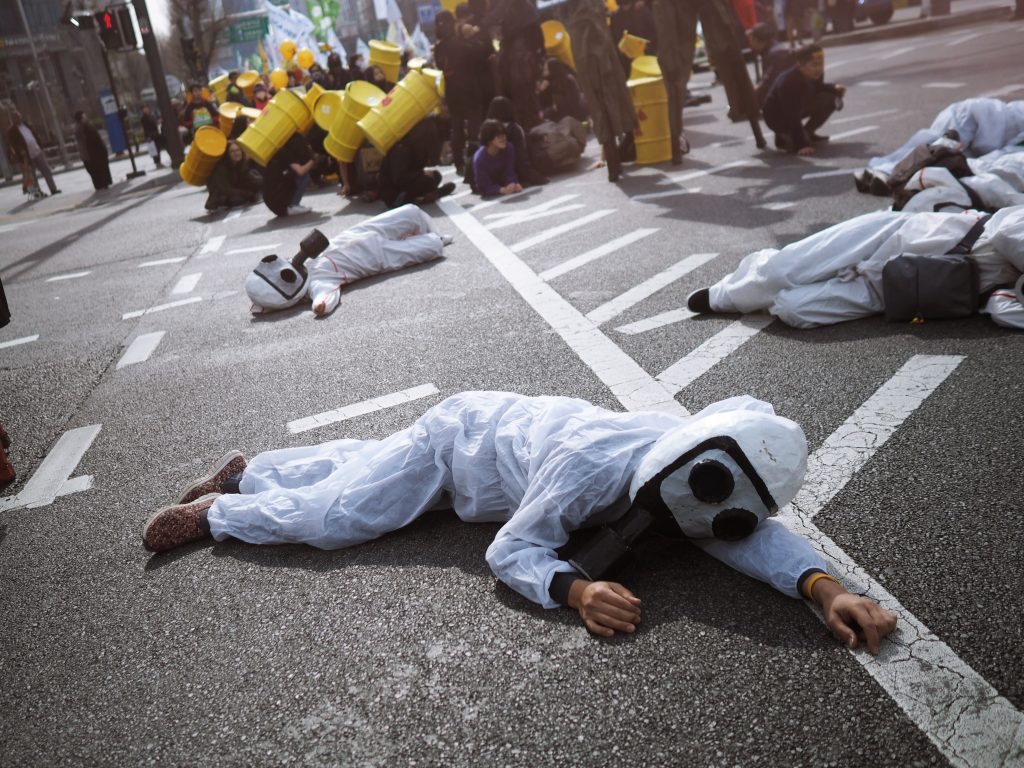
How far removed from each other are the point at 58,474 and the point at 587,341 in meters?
2.90

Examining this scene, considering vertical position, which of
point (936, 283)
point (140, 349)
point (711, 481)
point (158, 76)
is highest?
point (158, 76)

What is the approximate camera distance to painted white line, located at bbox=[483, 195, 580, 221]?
31.4 feet

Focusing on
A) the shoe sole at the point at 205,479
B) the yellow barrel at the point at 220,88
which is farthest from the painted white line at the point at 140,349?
the yellow barrel at the point at 220,88

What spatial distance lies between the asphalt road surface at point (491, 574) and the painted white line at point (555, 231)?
0.98 m

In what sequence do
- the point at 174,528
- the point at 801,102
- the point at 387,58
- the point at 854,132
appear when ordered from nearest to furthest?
the point at 174,528 → the point at 801,102 → the point at 854,132 → the point at 387,58

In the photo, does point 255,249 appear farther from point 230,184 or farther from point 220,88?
point 220,88

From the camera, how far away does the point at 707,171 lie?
9.91 metres

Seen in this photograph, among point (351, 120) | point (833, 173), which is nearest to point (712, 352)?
point (833, 173)

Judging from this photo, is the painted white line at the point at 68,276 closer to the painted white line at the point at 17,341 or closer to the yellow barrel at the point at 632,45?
the painted white line at the point at 17,341

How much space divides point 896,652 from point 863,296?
2.83 meters

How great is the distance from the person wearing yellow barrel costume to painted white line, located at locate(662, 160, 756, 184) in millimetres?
746

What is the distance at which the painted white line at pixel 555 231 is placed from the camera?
8.06 m

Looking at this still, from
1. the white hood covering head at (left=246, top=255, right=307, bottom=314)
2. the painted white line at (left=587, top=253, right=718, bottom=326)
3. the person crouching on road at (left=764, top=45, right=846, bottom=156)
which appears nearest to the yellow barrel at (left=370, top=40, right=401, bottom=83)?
the person crouching on road at (left=764, top=45, right=846, bottom=156)

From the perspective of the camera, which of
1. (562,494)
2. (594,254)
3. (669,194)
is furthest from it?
(669,194)
